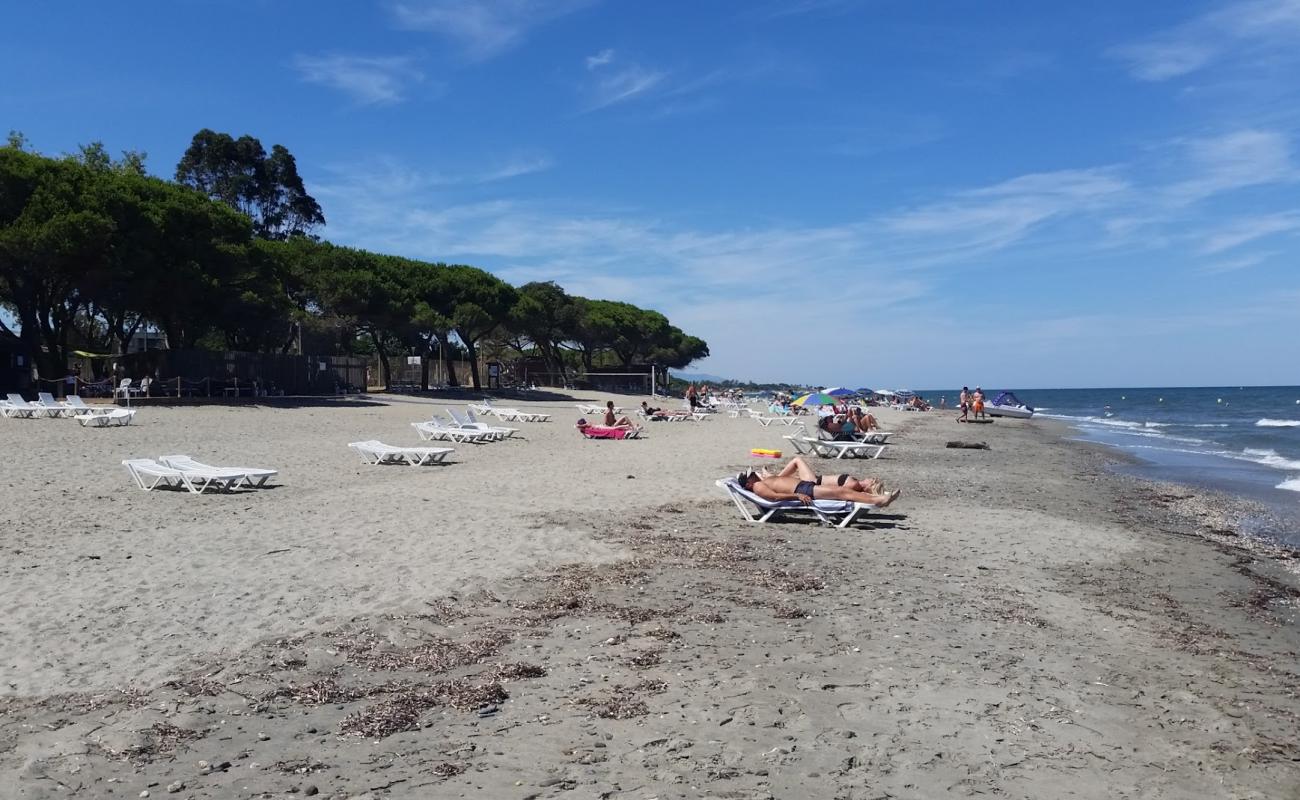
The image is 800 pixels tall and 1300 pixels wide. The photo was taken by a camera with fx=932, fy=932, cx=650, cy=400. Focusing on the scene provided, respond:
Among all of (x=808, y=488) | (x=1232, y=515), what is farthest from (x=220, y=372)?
(x=1232, y=515)

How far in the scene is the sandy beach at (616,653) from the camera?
4.10 m

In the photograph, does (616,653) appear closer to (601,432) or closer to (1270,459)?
(601,432)

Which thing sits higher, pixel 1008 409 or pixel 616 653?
pixel 1008 409

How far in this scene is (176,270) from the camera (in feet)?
102

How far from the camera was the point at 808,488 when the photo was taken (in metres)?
10.7

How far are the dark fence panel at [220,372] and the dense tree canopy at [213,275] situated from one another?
189cm

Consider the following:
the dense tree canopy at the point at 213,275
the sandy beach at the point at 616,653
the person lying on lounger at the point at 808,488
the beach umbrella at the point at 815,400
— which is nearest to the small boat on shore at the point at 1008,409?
the beach umbrella at the point at 815,400

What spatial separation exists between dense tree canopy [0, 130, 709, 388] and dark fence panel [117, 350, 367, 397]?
6.20 ft

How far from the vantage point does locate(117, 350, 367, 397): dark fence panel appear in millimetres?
32094

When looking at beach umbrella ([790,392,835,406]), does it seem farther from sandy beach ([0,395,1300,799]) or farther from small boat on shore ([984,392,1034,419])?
small boat on shore ([984,392,1034,419])

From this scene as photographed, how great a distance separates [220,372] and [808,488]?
29213 millimetres

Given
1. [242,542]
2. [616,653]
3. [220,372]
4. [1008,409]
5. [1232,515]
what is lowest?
[1232,515]

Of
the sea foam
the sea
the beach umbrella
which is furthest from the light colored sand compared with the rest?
the sea foam

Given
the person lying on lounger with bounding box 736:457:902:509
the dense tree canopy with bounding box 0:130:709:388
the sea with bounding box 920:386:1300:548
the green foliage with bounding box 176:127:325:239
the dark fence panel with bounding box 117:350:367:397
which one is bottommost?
the sea with bounding box 920:386:1300:548
